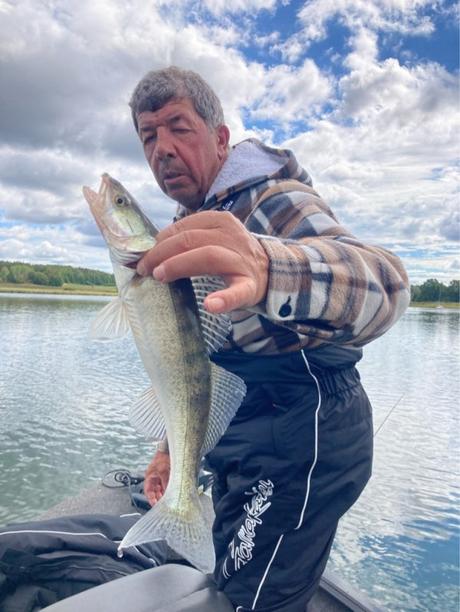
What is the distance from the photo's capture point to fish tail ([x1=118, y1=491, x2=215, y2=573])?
1752 millimetres

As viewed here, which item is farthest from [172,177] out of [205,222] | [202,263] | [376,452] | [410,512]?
[376,452]

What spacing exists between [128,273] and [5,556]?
200cm

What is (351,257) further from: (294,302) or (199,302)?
(199,302)

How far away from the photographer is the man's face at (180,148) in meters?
2.41

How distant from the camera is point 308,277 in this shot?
1.50m

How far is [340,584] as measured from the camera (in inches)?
119

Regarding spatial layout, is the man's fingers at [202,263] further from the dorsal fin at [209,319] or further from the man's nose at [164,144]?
the man's nose at [164,144]

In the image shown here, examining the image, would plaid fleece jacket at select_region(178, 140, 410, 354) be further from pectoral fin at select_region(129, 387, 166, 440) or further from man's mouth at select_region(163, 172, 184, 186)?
pectoral fin at select_region(129, 387, 166, 440)

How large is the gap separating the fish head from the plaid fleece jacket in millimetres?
437

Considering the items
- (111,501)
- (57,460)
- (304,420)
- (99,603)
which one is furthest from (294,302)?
(57,460)

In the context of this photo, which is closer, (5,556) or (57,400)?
(5,556)

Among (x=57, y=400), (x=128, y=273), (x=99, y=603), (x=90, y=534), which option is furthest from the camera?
(x=57, y=400)

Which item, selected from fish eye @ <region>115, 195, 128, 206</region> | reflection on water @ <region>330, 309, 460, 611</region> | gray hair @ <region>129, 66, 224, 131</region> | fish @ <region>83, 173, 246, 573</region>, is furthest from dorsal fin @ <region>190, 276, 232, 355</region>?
reflection on water @ <region>330, 309, 460, 611</region>

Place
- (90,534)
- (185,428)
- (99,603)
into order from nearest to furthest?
(185,428) → (99,603) → (90,534)
